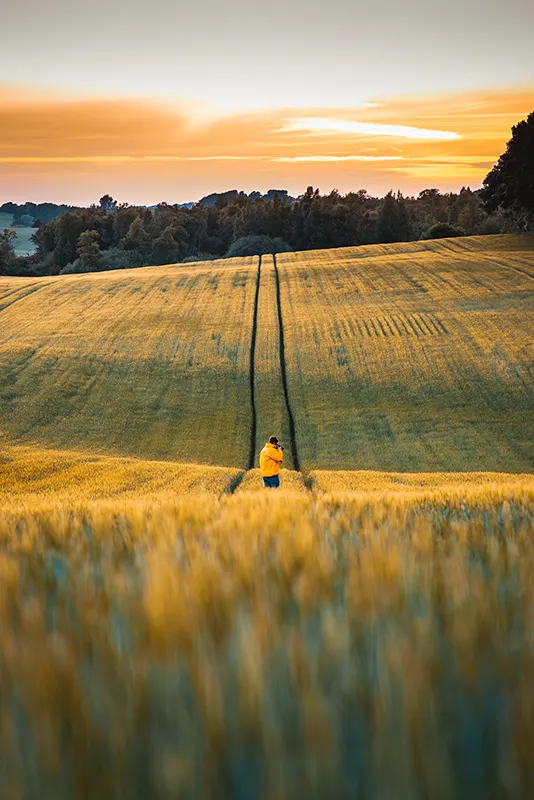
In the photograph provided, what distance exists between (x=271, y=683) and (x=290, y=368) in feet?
158

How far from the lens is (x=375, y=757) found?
1.17 meters

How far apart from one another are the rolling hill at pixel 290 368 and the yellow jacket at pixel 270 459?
10.0m

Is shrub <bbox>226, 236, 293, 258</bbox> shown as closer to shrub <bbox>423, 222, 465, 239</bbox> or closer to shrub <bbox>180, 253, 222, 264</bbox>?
shrub <bbox>180, 253, 222, 264</bbox>

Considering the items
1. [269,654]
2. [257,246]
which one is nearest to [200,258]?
[257,246]

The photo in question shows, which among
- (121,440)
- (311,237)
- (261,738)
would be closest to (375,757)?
(261,738)

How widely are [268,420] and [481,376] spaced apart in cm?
1512

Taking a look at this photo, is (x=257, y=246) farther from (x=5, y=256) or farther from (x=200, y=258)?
(x=5, y=256)

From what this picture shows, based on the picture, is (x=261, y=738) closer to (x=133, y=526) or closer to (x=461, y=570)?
(x=461, y=570)

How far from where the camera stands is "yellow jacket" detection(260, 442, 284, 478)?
2091 cm

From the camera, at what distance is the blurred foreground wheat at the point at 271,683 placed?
3.83 ft

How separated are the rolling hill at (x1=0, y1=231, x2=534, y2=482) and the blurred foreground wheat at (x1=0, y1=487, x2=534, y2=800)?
29305 mm

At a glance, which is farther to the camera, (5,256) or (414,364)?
(5,256)

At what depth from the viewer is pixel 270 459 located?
69.1 ft

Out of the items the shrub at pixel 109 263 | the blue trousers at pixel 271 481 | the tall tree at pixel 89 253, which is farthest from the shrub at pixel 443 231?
the blue trousers at pixel 271 481
